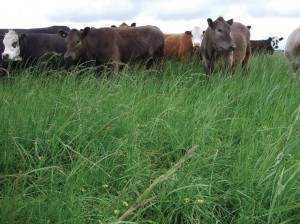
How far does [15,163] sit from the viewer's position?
3.31 meters

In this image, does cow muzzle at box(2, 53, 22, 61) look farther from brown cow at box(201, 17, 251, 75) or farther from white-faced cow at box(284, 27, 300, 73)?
white-faced cow at box(284, 27, 300, 73)

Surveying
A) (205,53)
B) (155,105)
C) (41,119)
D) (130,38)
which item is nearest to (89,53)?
(130,38)

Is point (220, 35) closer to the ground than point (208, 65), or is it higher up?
higher up

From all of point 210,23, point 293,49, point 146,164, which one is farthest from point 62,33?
point 146,164

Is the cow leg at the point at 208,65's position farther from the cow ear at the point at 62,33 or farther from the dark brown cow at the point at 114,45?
the cow ear at the point at 62,33

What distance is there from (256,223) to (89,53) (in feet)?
22.0

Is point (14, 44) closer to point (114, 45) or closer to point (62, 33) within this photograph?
point (62, 33)

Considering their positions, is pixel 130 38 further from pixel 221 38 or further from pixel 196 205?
pixel 196 205

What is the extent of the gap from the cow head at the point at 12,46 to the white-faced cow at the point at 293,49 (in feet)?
17.4

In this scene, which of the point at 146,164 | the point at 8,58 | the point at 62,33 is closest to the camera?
the point at 146,164

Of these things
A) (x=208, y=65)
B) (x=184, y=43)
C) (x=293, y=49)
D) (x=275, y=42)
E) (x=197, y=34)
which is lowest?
(x=275, y=42)

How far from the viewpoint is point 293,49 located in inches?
360

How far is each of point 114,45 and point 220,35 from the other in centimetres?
210

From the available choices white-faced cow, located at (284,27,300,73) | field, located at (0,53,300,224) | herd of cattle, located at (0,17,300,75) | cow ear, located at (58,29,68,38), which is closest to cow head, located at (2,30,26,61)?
herd of cattle, located at (0,17,300,75)
